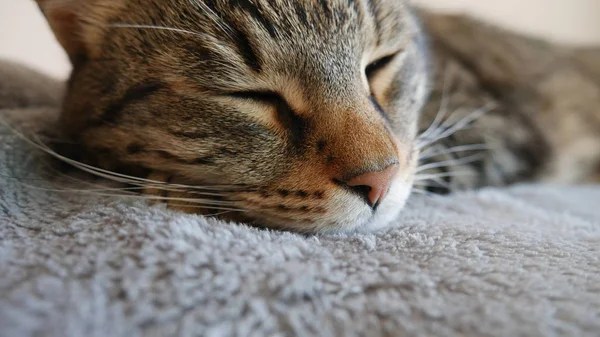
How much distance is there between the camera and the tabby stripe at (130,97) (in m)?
0.68

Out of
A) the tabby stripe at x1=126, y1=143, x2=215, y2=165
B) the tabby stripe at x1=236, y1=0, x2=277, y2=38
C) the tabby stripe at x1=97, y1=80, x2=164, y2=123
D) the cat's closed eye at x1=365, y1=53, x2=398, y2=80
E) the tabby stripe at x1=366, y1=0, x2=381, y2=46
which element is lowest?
the tabby stripe at x1=126, y1=143, x2=215, y2=165

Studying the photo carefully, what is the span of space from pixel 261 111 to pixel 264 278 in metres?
0.31

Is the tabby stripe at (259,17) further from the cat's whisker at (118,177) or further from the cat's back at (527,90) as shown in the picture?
the cat's back at (527,90)

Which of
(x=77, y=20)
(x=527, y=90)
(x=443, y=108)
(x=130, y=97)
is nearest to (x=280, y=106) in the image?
(x=130, y=97)

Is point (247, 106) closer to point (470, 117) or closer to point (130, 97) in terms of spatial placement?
point (130, 97)

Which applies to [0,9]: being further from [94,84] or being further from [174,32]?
[174,32]

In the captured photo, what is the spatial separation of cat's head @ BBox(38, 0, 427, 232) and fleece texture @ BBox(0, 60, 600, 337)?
7cm

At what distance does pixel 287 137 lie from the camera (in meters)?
0.67

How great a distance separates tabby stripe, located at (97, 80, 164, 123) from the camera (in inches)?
26.8

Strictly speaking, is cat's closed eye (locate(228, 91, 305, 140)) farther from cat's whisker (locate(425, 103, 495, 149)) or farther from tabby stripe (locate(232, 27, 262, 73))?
cat's whisker (locate(425, 103, 495, 149))

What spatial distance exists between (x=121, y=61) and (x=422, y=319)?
60 centimetres


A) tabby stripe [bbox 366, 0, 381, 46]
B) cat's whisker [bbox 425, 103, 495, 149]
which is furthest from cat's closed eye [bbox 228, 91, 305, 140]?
cat's whisker [bbox 425, 103, 495, 149]

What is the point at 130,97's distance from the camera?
2.30 ft

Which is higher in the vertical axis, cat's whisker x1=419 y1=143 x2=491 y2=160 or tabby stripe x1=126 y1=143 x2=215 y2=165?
cat's whisker x1=419 y1=143 x2=491 y2=160
